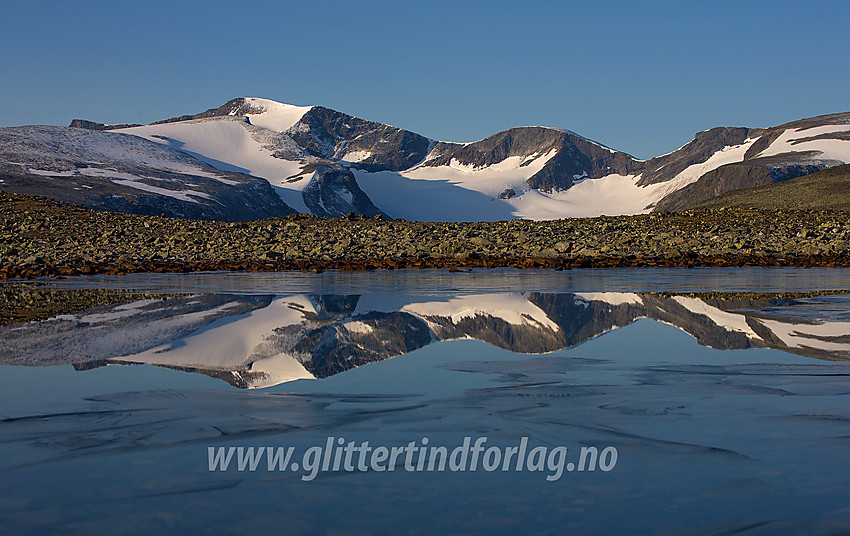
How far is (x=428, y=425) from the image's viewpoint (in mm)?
3912

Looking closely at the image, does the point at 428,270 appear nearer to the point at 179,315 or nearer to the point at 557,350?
the point at 179,315

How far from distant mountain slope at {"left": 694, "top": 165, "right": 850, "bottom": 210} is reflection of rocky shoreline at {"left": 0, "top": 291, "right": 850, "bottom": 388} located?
Result: 35.6m

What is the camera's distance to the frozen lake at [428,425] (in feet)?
9.24

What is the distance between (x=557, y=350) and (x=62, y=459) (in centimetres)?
396

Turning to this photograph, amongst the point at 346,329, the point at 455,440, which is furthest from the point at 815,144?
the point at 455,440

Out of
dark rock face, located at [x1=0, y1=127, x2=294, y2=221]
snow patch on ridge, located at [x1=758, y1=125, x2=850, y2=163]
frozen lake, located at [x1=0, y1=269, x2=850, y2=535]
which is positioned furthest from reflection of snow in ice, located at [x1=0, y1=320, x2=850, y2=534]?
snow patch on ridge, located at [x1=758, y1=125, x2=850, y2=163]

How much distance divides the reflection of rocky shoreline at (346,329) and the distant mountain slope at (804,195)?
117 ft

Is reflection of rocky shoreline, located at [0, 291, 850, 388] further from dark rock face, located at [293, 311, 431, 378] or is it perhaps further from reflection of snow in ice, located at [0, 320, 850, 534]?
reflection of snow in ice, located at [0, 320, 850, 534]

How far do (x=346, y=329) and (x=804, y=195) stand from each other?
1737 inches

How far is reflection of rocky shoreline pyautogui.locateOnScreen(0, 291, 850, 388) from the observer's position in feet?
19.4

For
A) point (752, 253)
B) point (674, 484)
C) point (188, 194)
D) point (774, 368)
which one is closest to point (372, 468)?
point (674, 484)

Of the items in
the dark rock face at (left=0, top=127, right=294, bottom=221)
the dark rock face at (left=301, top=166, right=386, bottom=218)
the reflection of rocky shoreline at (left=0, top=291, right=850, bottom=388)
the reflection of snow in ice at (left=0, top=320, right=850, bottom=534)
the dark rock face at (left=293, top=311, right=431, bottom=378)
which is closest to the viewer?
the reflection of snow in ice at (left=0, top=320, right=850, bottom=534)

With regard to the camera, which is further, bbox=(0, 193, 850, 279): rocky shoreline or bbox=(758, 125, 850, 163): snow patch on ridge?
bbox=(758, 125, 850, 163): snow patch on ridge

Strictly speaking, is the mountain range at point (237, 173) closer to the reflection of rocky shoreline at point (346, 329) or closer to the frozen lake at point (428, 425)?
the reflection of rocky shoreline at point (346, 329)
